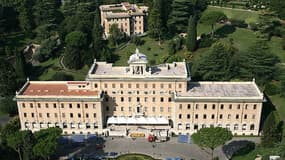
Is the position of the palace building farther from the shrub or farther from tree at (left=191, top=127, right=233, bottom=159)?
the shrub

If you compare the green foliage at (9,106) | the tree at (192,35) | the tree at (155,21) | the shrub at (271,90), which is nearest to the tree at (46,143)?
the green foliage at (9,106)

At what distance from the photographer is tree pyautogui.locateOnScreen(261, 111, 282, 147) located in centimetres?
7214

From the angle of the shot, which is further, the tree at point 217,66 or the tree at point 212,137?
the tree at point 217,66

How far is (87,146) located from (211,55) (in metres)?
42.1

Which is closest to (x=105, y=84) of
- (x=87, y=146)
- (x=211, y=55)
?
(x=87, y=146)

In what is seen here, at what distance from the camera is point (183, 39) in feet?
391

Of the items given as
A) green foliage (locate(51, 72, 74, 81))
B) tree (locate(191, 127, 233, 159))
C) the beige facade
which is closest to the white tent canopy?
tree (locate(191, 127, 233, 159))

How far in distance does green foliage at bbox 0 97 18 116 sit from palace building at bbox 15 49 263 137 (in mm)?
8678

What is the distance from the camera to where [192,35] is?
11281 cm

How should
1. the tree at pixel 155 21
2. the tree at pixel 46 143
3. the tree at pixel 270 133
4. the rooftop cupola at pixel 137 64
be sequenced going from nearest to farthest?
the tree at pixel 46 143
the tree at pixel 270 133
the rooftop cupola at pixel 137 64
the tree at pixel 155 21

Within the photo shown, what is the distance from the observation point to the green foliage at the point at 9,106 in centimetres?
8856

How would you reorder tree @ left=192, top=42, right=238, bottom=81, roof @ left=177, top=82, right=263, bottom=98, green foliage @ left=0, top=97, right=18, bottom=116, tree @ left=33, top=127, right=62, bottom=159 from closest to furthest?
1. tree @ left=33, top=127, right=62, bottom=159
2. roof @ left=177, top=82, right=263, bottom=98
3. green foliage @ left=0, top=97, right=18, bottom=116
4. tree @ left=192, top=42, right=238, bottom=81

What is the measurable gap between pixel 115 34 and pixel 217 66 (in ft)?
140

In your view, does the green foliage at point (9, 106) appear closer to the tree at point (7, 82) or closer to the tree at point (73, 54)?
the tree at point (7, 82)
